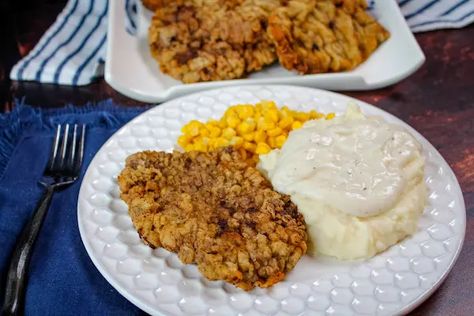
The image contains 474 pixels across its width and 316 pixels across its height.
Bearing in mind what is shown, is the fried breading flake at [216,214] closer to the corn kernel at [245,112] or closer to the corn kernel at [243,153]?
the corn kernel at [243,153]

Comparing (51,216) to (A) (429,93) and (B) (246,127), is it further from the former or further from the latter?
(A) (429,93)

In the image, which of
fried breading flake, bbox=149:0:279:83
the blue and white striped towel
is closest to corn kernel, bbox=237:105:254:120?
fried breading flake, bbox=149:0:279:83

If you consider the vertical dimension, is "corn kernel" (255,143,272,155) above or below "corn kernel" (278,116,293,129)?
below

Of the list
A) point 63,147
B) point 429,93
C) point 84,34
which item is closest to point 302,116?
point 429,93

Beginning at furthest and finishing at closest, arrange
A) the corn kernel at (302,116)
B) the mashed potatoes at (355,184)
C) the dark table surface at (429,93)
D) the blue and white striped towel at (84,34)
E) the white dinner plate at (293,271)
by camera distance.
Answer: the blue and white striped towel at (84,34), the dark table surface at (429,93), the corn kernel at (302,116), the mashed potatoes at (355,184), the white dinner plate at (293,271)

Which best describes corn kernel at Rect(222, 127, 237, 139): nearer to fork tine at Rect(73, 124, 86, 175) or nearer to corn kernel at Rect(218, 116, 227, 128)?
corn kernel at Rect(218, 116, 227, 128)

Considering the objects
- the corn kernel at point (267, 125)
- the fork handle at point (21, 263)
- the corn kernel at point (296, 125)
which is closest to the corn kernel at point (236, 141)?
the corn kernel at point (267, 125)
